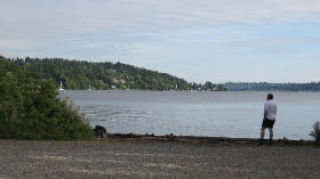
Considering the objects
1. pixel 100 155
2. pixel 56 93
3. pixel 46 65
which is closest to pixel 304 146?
pixel 100 155

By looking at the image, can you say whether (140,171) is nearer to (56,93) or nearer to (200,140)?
(200,140)

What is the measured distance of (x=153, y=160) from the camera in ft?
40.8

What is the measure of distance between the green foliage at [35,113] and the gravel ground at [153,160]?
3.84 ft

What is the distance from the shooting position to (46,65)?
18225 cm

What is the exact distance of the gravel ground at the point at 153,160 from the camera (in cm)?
1058

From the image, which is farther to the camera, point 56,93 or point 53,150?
point 56,93

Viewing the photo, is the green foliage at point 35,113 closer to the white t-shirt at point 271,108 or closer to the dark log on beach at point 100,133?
the dark log on beach at point 100,133

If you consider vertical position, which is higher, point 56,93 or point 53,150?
point 56,93

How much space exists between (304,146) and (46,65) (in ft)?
567

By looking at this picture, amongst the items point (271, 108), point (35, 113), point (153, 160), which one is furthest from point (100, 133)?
point (153, 160)

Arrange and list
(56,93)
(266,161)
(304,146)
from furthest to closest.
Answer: (56,93) → (304,146) → (266,161)

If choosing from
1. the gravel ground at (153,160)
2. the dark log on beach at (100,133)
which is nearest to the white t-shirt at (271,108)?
the gravel ground at (153,160)

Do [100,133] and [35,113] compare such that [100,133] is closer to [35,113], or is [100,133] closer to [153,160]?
[35,113]

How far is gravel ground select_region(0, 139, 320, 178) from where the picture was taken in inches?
416
